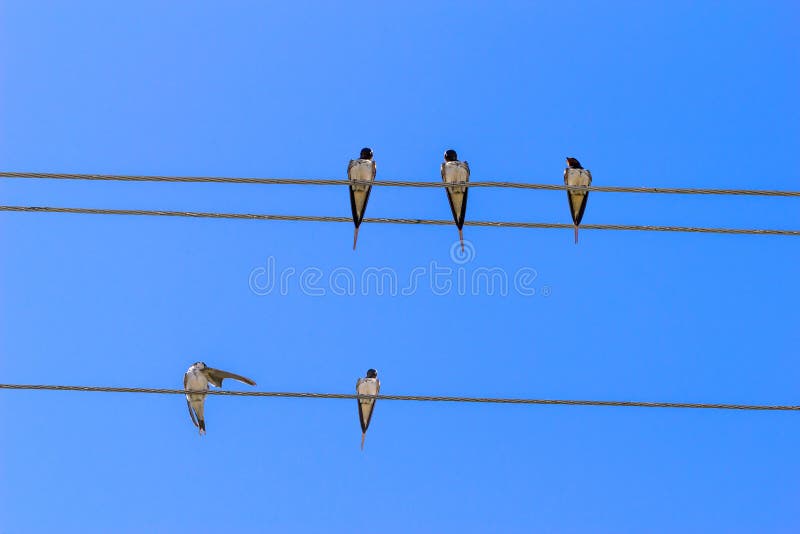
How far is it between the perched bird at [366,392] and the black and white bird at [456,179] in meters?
1.34

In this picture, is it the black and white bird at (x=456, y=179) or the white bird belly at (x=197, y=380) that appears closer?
the black and white bird at (x=456, y=179)

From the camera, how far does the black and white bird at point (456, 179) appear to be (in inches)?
267

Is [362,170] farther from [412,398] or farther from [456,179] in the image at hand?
[412,398]

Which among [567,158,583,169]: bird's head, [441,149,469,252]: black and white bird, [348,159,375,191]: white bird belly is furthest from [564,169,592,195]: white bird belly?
[348,159,375,191]: white bird belly

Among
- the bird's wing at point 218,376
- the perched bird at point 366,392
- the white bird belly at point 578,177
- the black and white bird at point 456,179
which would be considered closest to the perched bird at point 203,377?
the bird's wing at point 218,376

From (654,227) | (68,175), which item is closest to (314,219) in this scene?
(68,175)

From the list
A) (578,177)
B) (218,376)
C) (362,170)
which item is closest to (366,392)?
(218,376)

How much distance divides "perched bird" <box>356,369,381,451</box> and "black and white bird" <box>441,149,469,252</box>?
4.39 feet

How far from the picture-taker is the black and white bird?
6781 millimetres

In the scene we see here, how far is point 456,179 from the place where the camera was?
299 inches

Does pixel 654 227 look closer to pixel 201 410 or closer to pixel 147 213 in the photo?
pixel 147 213

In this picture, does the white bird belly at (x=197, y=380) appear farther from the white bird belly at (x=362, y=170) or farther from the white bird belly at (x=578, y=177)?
the white bird belly at (x=578, y=177)

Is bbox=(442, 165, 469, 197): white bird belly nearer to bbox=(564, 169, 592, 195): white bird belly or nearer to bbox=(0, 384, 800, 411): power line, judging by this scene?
bbox=(564, 169, 592, 195): white bird belly

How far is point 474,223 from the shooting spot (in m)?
5.44
